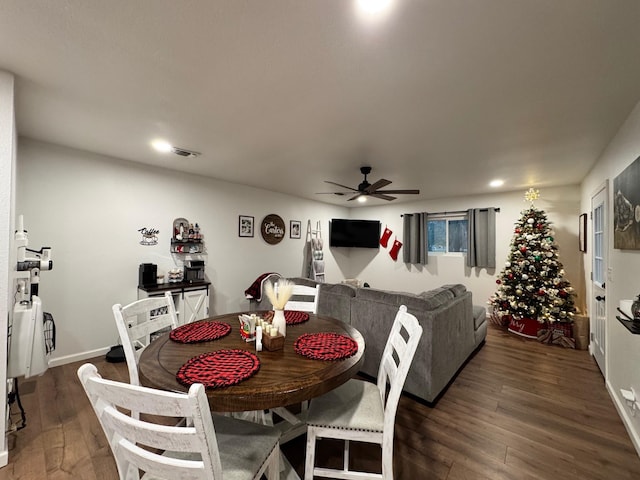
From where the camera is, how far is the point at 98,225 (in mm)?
3270

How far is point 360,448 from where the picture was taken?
6.03ft

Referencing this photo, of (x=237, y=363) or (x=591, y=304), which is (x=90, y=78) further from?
(x=591, y=304)

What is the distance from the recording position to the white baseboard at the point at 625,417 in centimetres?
185

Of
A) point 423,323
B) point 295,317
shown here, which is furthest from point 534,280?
point 295,317

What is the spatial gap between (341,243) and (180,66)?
17.9ft

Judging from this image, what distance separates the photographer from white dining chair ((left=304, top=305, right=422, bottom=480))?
131 cm

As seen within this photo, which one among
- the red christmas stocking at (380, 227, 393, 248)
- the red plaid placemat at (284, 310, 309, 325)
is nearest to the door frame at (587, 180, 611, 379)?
the red plaid placemat at (284, 310, 309, 325)

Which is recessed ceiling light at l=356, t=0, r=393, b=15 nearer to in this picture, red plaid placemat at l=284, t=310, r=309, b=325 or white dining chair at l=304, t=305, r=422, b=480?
white dining chair at l=304, t=305, r=422, b=480

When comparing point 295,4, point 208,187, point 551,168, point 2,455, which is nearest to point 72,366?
point 2,455

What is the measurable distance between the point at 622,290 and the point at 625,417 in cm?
96

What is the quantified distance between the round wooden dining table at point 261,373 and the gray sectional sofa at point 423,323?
37.0 inches

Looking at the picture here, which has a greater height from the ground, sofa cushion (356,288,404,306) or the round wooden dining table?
sofa cushion (356,288,404,306)

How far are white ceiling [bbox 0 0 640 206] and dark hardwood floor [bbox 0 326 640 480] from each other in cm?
241

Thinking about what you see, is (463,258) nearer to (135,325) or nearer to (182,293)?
(182,293)
